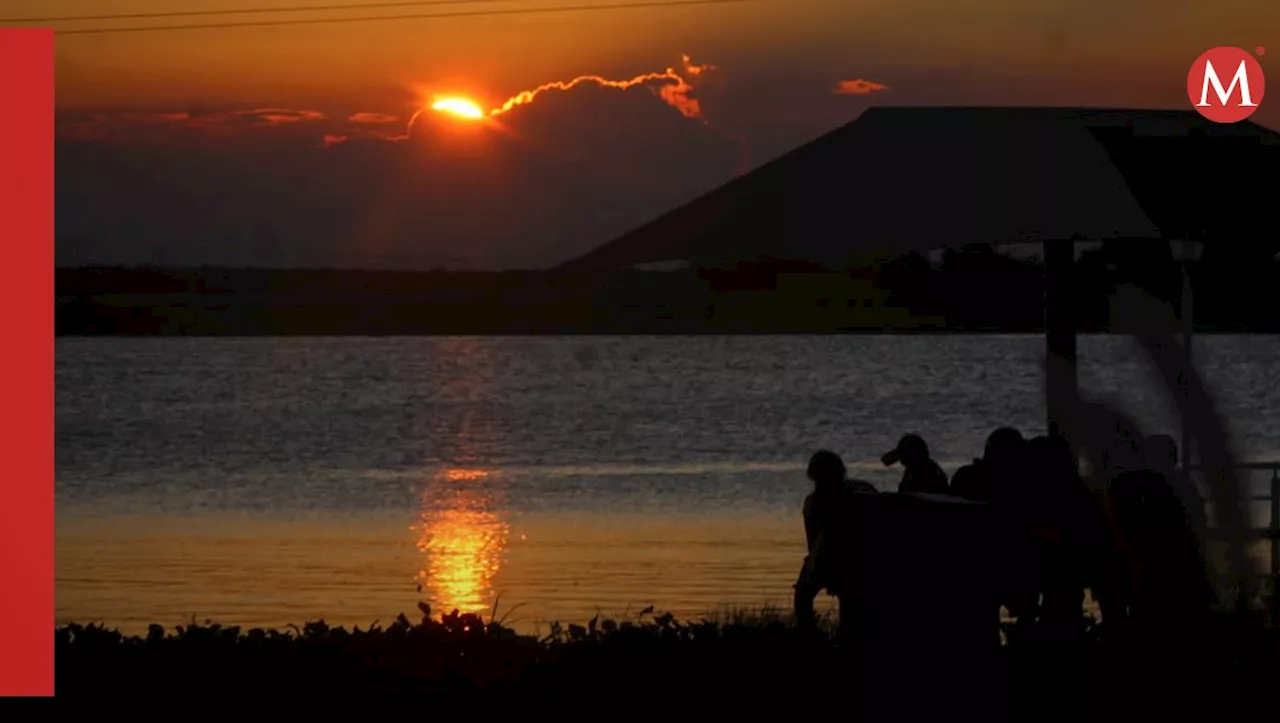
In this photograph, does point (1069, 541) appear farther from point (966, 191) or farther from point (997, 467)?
point (966, 191)

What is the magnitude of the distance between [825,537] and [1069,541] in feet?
3.77

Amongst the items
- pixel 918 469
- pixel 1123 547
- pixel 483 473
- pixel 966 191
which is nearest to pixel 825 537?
pixel 1123 547

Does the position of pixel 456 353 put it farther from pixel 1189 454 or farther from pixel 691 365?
pixel 1189 454

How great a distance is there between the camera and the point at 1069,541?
10.2 metres

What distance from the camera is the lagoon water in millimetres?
19906

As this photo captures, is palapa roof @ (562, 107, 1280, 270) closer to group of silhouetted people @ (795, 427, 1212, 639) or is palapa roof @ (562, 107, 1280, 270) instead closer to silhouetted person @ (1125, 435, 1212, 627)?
group of silhouetted people @ (795, 427, 1212, 639)

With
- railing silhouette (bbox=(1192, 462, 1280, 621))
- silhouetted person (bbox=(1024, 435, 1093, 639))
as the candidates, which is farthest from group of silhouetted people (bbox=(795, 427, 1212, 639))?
railing silhouette (bbox=(1192, 462, 1280, 621))

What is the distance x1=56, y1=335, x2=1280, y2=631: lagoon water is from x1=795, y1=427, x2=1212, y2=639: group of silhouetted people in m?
4.15

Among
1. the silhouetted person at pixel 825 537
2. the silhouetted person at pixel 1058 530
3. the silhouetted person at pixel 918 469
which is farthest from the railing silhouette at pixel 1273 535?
the silhouetted person at pixel 825 537

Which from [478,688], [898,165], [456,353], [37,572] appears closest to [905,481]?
[898,165]

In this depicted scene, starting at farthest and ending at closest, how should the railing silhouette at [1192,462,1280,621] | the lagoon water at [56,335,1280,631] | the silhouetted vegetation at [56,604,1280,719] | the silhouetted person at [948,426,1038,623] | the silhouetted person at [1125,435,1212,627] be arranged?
the lagoon water at [56,335,1280,631] < the railing silhouette at [1192,462,1280,621] < the silhouetted person at [1125,435,1212,627] < the silhouetted person at [948,426,1038,623] < the silhouetted vegetation at [56,604,1280,719]

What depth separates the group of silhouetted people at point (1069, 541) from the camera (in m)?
10.1

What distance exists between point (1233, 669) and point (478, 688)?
325 centimetres

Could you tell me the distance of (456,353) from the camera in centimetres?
14438
